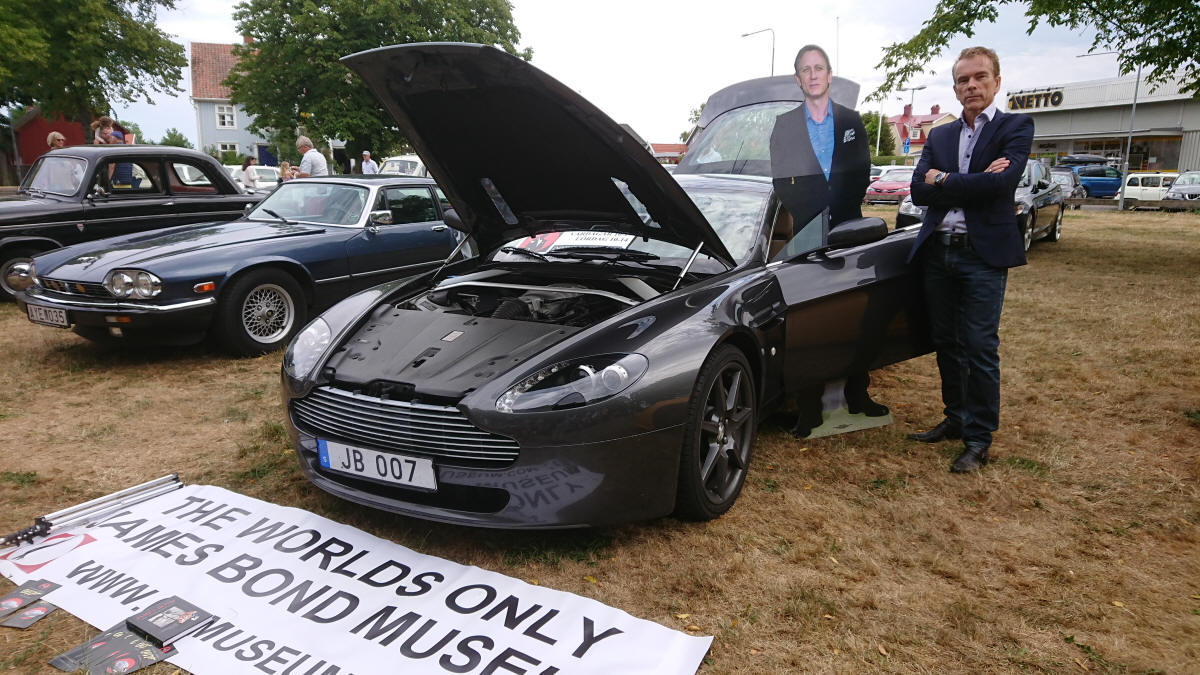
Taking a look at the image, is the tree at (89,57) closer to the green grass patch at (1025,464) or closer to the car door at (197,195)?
the car door at (197,195)

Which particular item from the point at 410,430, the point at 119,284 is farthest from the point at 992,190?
the point at 119,284

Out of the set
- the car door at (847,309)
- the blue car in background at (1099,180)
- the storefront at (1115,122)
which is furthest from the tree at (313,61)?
the storefront at (1115,122)

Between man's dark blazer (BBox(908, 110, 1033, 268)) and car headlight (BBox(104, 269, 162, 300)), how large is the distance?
5018mm

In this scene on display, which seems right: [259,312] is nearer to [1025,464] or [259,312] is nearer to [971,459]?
[971,459]

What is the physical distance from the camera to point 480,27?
32.2 meters

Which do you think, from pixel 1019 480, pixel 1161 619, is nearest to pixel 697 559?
pixel 1161 619

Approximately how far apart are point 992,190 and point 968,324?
0.67 meters

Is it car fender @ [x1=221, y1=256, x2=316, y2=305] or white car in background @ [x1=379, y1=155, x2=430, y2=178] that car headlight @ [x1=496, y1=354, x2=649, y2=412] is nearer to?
car fender @ [x1=221, y1=256, x2=316, y2=305]

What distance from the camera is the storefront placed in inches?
1538

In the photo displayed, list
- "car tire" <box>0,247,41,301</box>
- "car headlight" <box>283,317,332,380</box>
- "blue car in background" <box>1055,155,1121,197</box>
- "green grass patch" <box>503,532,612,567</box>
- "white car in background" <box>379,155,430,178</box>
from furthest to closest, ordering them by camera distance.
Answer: "blue car in background" <box>1055,155,1121,197</box> < "white car in background" <box>379,155,430,178</box> < "car tire" <box>0,247,41,301</box> < "car headlight" <box>283,317,332,380</box> < "green grass patch" <box>503,532,612,567</box>

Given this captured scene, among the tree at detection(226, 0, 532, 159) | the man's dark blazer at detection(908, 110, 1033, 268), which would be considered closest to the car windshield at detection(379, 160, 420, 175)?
the tree at detection(226, 0, 532, 159)

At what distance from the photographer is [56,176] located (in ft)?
25.0

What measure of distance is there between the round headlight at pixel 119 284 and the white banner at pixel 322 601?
104 inches

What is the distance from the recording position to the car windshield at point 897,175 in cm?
2469
